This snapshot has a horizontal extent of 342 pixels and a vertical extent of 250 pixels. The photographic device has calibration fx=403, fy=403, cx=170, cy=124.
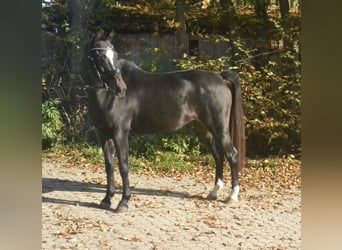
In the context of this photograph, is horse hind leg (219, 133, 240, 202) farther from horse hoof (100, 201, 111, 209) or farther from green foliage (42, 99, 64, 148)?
green foliage (42, 99, 64, 148)

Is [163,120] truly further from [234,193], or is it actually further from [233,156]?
[234,193]

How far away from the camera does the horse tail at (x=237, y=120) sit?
6.81 ft

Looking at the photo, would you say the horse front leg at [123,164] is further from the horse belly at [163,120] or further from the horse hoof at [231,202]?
the horse hoof at [231,202]

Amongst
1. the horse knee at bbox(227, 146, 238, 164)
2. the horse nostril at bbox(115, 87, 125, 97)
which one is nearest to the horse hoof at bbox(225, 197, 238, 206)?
the horse knee at bbox(227, 146, 238, 164)

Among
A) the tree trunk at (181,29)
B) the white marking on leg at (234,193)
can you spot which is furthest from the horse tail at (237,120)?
the tree trunk at (181,29)

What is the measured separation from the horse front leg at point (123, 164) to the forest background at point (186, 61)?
6 cm

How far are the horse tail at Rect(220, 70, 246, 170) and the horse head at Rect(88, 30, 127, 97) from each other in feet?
1.95

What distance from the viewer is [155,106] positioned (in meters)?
2.10

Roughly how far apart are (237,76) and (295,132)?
45 centimetres

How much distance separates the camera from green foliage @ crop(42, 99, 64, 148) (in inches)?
73.8
